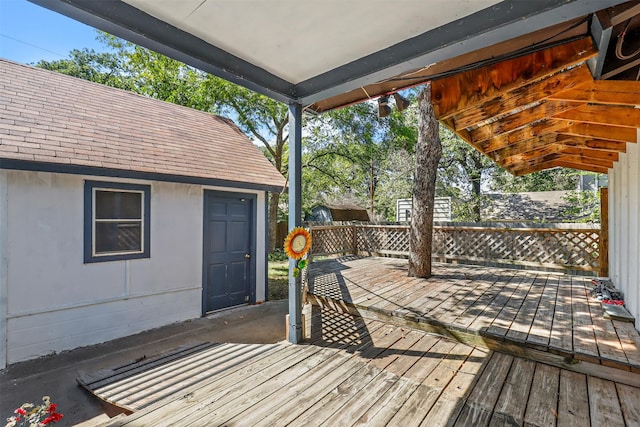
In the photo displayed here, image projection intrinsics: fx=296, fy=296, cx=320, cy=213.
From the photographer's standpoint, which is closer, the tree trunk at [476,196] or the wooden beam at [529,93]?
the wooden beam at [529,93]

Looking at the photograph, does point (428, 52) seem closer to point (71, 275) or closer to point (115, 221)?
point (115, 221)

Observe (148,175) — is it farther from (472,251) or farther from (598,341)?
(472,251)

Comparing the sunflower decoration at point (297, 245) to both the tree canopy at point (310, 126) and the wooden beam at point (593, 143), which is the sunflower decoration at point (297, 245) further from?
the tree canopy at point (310, 126)

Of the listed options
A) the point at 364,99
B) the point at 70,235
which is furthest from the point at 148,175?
the point at 364,99

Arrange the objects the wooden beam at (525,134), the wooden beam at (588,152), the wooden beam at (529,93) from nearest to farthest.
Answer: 1. the wooden beam at (529,93)
2. the wooden beam at (525,134)
3. the wooden beam at (588,152)

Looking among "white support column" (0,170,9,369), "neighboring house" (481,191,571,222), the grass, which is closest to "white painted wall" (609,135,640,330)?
the grass

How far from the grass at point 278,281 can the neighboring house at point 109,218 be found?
717mm

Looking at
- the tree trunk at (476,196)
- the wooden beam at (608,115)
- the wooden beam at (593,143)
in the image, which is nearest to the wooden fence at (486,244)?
the wooden beam at (593,143)

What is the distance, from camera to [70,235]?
160 inches

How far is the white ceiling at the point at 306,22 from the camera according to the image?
160cm

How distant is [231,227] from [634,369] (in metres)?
5.48

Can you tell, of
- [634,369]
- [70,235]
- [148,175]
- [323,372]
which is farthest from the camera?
[148,175]

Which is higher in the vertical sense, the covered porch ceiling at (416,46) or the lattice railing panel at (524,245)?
the covered porch ceiling at (416,46)

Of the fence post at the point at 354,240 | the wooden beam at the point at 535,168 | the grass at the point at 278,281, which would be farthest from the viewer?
the fence post at the point at 354,240
